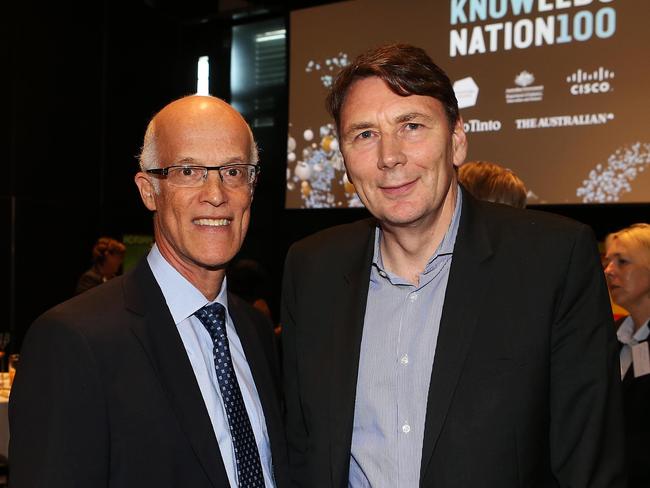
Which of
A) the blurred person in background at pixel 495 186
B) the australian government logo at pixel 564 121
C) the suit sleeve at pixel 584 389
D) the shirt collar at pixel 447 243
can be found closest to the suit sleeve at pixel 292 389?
the shirt collar at pixel 447 243

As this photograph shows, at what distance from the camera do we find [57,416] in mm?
1411

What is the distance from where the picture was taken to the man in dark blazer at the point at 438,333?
1482 millimetres

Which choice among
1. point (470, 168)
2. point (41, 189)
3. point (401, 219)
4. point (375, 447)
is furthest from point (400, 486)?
point (41, 189)

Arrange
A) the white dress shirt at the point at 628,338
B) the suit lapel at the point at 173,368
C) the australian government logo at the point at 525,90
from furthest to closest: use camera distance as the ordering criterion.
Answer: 1. the australian government logo at the point at 525,90
2. the white dress shirt at the point at 628,338
3. the suit lapel at the point at 173,368

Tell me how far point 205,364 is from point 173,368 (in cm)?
12

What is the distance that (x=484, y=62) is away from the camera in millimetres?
6332

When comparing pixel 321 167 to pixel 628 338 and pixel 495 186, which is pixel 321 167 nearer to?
pixel 628 338

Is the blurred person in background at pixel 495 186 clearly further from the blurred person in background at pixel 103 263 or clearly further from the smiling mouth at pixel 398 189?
the blurred person in background at pixel 103 263

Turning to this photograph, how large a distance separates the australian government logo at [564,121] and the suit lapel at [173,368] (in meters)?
5.00

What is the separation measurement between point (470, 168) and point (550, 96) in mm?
3554

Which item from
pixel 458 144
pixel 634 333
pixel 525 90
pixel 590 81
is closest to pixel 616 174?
pixel 590 81

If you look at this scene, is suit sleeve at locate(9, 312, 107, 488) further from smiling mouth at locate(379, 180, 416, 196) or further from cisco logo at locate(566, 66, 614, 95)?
cisco logo at locate(566, 66, 614, 95)

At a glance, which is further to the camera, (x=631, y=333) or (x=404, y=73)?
(x=631, y=333)

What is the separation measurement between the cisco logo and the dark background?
8.23 feet
